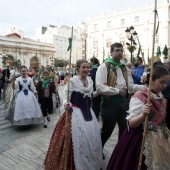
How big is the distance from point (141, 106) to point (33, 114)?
4.19 metres

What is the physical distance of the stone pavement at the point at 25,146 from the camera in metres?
3.62

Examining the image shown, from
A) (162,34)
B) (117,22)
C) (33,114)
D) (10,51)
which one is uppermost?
(117,22)

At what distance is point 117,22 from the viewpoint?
44.8 metres

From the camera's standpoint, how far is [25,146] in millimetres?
4414

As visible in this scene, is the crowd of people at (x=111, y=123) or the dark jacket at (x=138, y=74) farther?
the dark jacket at (x=138, y=74)

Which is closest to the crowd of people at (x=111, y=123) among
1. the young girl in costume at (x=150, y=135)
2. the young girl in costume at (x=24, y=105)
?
the young girl in costume at (x=150, y=135)

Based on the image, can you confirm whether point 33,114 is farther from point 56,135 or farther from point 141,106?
point 141,106

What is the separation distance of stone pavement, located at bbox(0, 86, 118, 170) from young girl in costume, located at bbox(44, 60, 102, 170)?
0.56 metres

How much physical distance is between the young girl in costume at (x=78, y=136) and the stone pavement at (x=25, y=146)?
555 millimetres

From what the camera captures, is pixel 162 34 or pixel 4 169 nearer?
pixel 4 169

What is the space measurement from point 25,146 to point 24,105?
157 cm

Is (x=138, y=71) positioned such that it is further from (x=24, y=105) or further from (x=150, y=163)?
(x=150, y=163)

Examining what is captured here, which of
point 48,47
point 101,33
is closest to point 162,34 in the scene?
point 101,33

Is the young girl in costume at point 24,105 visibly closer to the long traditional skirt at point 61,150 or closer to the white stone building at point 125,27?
the long traditional skirt at point 61,150
